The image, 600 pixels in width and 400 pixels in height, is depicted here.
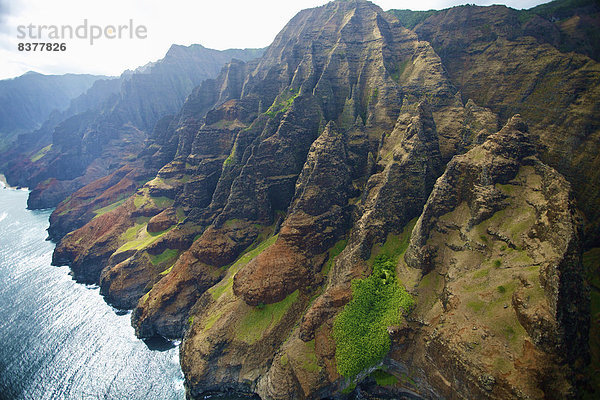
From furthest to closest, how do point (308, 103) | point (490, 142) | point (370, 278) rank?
point (308, 103)
point (370, 278)
point (490, 142)

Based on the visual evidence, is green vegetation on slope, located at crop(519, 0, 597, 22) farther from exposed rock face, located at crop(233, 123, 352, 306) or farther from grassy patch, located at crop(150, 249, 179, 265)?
grassy patch, located at crop(150, 249, 179, 265)

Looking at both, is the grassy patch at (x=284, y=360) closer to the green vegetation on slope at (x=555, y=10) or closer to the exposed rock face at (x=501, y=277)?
the exposed rock face at (x=501, y=277)

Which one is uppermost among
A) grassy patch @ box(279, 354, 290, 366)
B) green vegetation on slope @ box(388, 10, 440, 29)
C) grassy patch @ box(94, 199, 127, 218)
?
green vegetation on slope @ box(388, 10, 440, 29)

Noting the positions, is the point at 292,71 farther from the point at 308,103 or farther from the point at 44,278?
the point at 44,278

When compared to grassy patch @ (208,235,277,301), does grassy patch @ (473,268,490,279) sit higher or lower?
higher

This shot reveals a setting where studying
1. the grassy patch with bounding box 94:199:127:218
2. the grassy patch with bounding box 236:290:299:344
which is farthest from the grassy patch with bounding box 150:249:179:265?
the grassy patch with bounding box 94:199:127:218

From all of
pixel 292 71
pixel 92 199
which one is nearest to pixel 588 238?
pixel 292 71

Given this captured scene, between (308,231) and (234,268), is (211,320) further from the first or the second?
(308,231)
